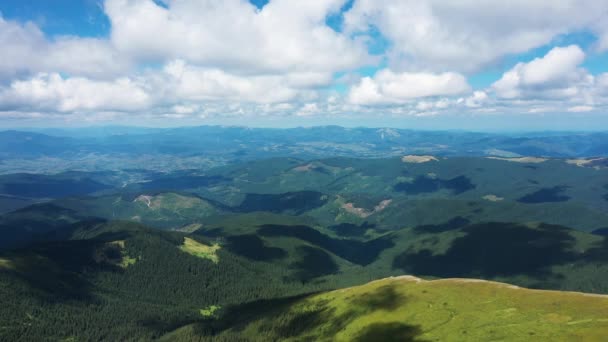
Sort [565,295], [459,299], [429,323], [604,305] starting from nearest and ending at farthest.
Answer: [604,305] → [565,295] → [429,323] → [459,299]

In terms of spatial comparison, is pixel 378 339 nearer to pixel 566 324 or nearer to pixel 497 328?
pixel 497 328

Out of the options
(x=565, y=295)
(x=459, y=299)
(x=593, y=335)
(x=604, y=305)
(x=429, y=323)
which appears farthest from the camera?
(x=459, y=299)

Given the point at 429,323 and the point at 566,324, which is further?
the point at 429,323

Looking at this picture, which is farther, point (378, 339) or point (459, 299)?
point (459, 299)

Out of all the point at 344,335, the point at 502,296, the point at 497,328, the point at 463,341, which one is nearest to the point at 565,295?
the point at 502,296

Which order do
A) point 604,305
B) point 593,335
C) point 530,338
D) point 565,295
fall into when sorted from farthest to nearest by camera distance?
point 565,295
point 604,305
point 530,338
point 593,335

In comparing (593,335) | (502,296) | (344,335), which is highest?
(593,335)

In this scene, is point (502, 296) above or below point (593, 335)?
below

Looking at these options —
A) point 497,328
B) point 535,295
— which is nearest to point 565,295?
point 535,295

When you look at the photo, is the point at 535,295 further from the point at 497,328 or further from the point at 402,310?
the point at 402,310
